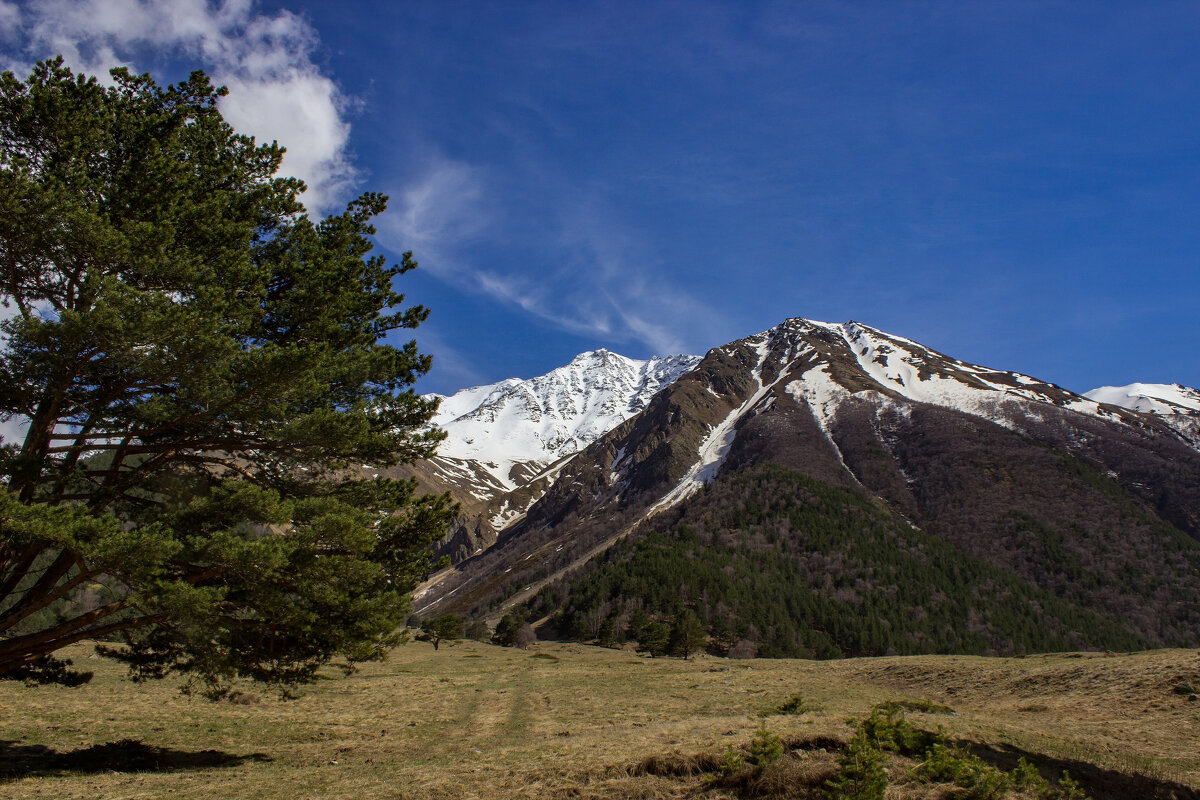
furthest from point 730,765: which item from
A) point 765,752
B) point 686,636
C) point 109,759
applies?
point 686,636

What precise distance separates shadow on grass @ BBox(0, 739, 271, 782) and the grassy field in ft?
0.21

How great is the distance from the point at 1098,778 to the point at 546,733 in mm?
14059

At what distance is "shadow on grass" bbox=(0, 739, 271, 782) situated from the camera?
13.1m

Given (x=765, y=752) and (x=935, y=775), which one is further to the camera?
(x=765, y=752)

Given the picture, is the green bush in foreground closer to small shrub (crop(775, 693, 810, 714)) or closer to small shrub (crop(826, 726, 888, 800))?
small shrub (crop(826, 726, 888, 800))

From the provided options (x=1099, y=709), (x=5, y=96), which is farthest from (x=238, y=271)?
(x=1099, y=709)

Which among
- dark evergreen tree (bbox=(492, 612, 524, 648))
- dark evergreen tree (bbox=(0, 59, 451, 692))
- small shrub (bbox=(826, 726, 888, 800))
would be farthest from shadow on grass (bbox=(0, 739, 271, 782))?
dark evergreen tree (bbox=(492, 612, 524, 648))

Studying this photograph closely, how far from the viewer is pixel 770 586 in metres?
128

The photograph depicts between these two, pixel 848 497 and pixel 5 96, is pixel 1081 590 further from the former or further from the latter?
pixel 5 96

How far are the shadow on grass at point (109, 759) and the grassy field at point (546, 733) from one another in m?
0.06

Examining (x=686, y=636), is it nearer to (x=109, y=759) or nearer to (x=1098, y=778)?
(x=1098, y=778)

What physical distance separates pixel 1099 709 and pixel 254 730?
100 feet

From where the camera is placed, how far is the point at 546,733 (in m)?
19.5

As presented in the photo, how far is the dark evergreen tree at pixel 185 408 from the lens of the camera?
10727 mm
